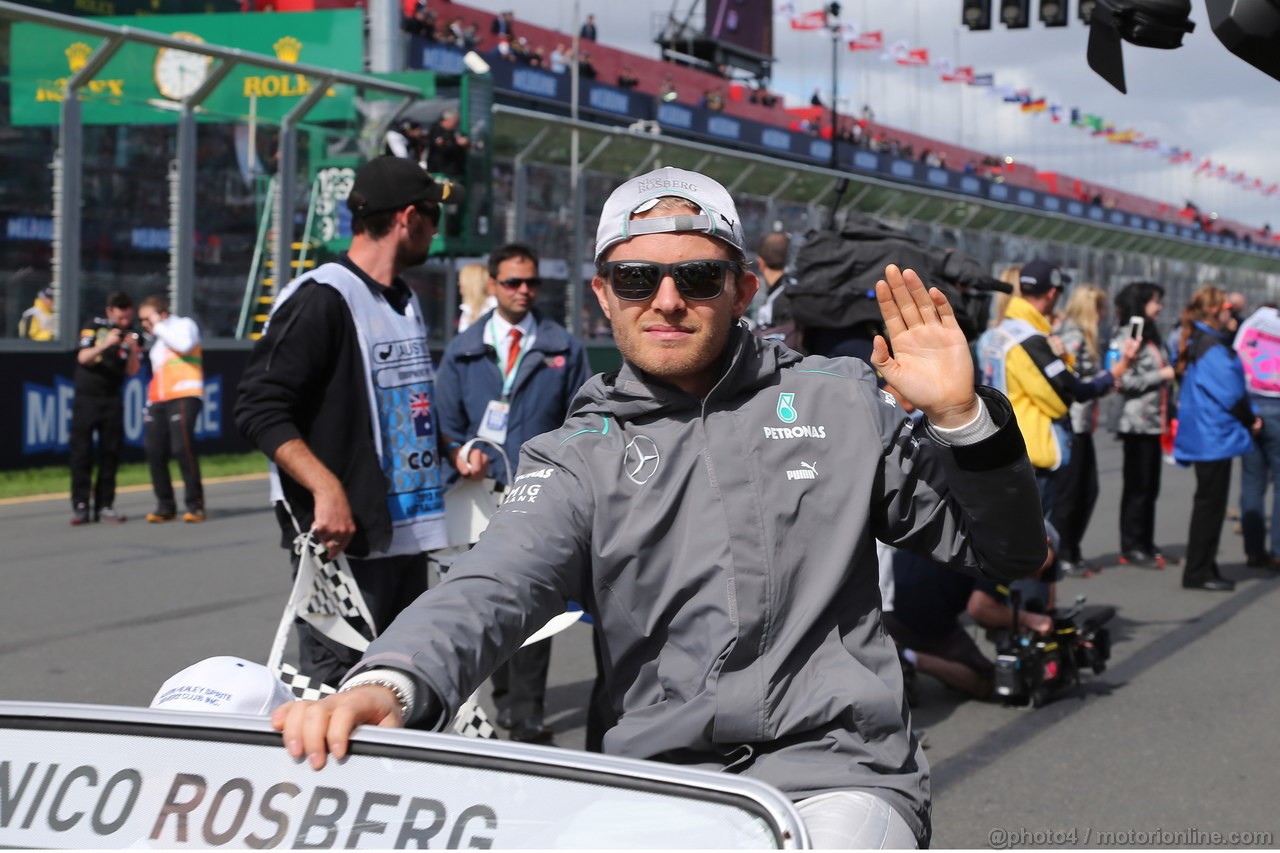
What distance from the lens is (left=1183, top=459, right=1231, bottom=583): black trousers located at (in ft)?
32.1

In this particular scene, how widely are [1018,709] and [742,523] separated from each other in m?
4.67

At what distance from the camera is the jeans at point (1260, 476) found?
10.6m

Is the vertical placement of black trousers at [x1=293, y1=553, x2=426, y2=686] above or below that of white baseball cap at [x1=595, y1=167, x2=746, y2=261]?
below

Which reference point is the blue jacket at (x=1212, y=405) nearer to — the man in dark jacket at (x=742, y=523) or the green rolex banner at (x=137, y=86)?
the man in dark jacket at (x=742, y=523)

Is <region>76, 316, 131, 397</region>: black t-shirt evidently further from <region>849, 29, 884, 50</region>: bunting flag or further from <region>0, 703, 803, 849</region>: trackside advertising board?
<region>849, 29, 884, 50</region>: bunting flag

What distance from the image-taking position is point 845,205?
3170cm

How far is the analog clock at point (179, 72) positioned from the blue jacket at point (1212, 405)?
12.4 meters

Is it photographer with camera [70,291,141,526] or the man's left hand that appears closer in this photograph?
the man's left hand

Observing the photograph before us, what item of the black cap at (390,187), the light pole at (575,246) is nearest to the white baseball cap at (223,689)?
the black cap at (390,187)

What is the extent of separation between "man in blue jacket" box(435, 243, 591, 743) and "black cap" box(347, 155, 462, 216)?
1953 mm

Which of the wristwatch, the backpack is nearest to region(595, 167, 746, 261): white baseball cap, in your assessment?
the wristwatch

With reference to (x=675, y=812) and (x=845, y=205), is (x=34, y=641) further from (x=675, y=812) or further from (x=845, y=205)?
(x=845, y=205)

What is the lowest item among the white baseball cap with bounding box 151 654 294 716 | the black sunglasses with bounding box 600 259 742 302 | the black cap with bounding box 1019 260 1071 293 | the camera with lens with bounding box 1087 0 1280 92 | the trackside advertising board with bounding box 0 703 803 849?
the white baseball cap with bounding box 151 654 294 716

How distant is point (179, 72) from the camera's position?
716 inches
